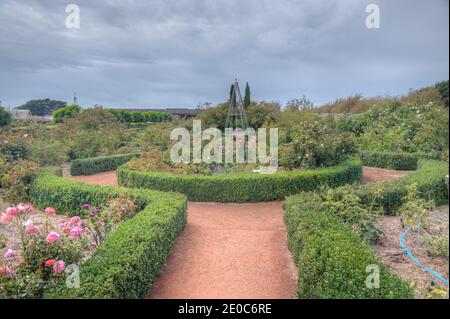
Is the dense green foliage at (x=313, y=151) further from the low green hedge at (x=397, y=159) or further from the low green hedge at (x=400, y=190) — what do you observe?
the low green hedge at (x=397, y=159)

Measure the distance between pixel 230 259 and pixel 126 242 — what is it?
177 centimetres

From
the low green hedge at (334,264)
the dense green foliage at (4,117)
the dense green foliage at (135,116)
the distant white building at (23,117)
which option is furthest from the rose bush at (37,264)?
the dense green foliage at (135,116)

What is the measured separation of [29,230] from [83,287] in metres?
1.28

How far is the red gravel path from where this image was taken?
4.71m

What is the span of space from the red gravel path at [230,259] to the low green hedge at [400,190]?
1901 millimetres

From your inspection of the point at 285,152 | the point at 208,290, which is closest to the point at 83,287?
the point at 208,290

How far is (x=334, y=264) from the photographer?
3.75m

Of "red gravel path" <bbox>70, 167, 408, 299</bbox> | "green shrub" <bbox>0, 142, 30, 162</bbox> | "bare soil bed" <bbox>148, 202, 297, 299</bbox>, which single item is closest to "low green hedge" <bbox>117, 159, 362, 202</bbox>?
"red gravel path" <bbox>70, 167, 408, 299</bbox>

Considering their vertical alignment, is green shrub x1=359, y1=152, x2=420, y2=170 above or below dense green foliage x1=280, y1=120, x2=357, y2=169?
below

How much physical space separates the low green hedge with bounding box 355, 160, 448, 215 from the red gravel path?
74.8 inches

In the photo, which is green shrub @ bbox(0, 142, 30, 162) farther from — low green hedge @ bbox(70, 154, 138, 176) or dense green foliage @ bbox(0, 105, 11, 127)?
dense green foliage @ bbox(0, 105, 11, 127)

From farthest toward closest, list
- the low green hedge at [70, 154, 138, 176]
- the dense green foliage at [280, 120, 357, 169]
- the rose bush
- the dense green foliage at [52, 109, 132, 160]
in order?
the dense green foliage at [52, 109, 132, 160], the low green hedge at [70, 154, 138, 176], the dense green foliage at [280, 120, 357, 169], the rose bush
